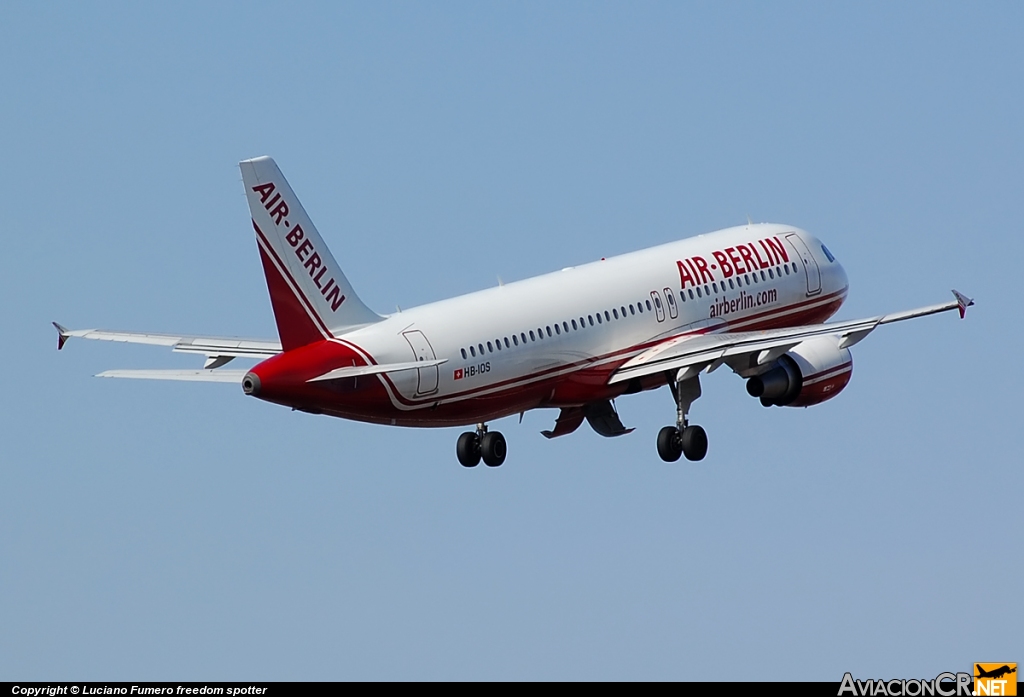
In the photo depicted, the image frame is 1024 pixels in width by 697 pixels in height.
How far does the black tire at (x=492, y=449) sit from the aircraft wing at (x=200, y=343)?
21.8ft

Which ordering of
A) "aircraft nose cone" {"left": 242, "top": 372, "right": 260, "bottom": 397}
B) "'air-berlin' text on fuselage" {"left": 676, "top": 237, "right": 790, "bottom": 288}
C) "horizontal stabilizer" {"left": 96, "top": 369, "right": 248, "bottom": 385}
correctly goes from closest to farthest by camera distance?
"aircraft nose cone" {"left": 242, "top": 372, "right": 260, "bottom": 397} → "horizontal stabilizer" {"left": 96, "top": 369, "right": 248, "bottom": 385} → "'air-berlin' text on fuselage" {"left": 676, "top": 237, "right": 790, "bottom": 288}

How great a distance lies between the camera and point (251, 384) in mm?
74312

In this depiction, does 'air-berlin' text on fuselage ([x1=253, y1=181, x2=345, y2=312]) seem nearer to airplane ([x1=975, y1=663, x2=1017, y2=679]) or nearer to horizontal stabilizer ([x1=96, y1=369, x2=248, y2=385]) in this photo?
horizontal stabilizer ([x1=96, y1=369, x2=248, y2=385])

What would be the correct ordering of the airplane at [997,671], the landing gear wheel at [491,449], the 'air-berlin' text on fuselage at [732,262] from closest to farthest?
1. the airplane at [997,671]
2. the landing gear wheel at [491,449]
3. the 'air-berlin' text on fuselage at [732,262]

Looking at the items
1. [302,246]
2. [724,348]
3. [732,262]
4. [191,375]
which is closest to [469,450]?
[724,348]

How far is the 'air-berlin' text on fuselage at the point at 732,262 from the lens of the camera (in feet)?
284

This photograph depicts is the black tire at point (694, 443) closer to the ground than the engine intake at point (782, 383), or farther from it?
closer to the ground

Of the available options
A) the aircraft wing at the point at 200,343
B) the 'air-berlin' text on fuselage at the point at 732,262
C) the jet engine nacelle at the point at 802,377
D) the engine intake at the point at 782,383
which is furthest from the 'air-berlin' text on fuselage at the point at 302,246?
the jet engine nacelle at the point at 802,377

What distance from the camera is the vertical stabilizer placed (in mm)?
75312

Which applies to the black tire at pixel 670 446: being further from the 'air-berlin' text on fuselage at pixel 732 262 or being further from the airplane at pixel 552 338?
the 'air-berlin' text on fuselage at pixel 732 262

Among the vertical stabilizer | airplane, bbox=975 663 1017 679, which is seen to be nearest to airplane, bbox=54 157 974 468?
the vertical stabilizer

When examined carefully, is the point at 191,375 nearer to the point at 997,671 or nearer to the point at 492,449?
the point at 492,449

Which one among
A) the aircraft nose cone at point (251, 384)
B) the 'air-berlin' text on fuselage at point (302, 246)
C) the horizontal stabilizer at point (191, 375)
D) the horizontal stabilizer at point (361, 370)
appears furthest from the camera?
the 'air-berlin' text on fuselage at point (302, 246)

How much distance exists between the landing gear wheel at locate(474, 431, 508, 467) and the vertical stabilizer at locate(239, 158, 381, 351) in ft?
26.3
